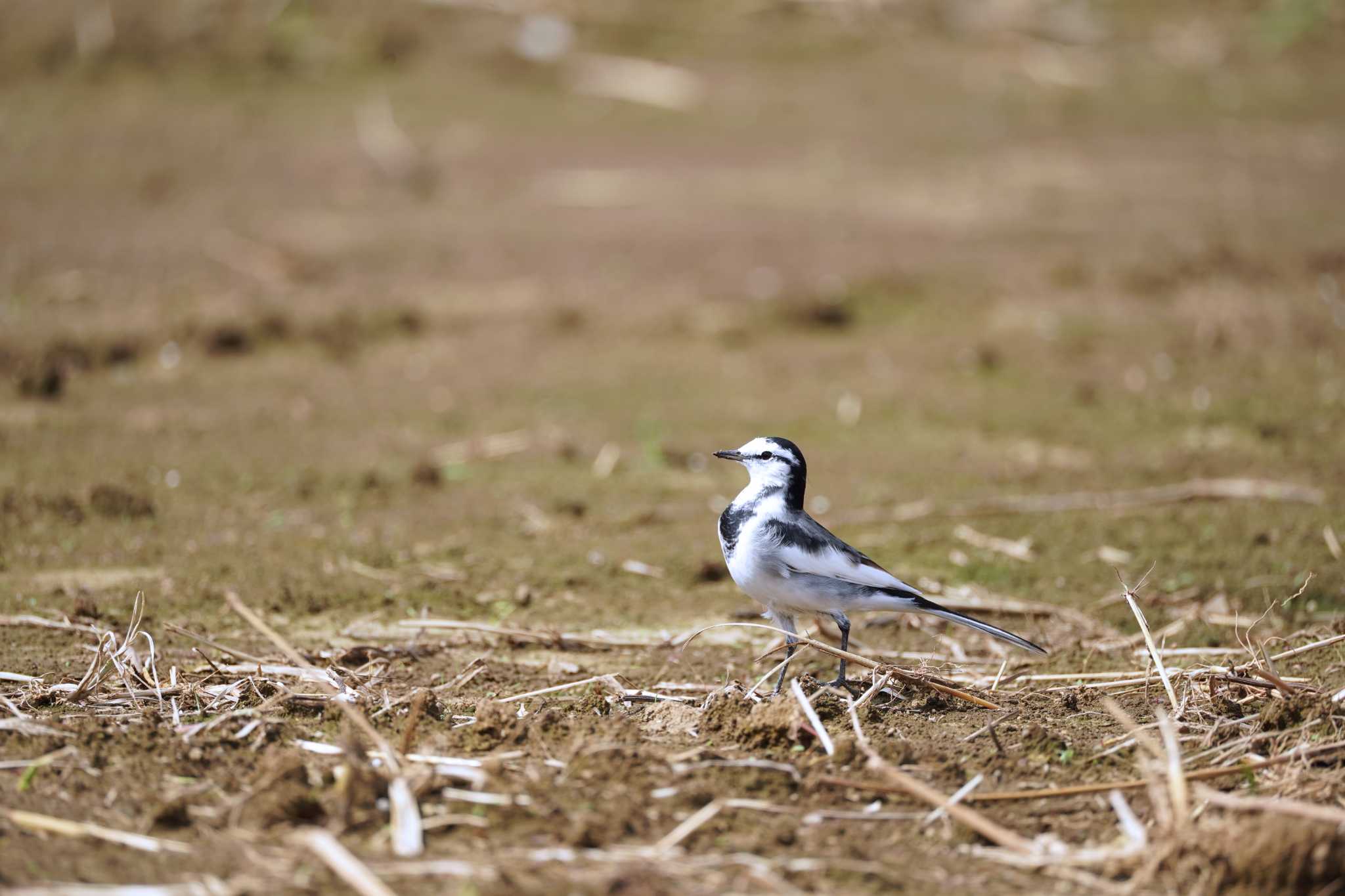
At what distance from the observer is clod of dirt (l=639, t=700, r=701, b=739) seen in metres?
4.41

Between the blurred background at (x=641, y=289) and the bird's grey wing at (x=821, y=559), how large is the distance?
52.6 inches

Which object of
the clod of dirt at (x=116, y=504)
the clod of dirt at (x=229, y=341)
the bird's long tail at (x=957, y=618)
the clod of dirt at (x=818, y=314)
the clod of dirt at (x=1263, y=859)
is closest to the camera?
the clod of dirt at (x=1263, y=859)

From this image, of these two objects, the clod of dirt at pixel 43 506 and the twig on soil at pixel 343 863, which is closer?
the twig on soil at pixel 343 863

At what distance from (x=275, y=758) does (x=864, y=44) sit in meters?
13.1

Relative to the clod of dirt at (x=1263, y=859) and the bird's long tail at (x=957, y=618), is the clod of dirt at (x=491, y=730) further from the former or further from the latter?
the clod of dirt at (x=1263, y=859)

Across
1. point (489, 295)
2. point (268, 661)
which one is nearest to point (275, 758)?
point (268, 661)

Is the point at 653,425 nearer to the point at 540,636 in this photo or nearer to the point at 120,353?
the point at 540,636

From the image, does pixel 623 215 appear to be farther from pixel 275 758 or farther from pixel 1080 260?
pixel 275 758

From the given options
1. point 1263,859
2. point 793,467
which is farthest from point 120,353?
point 1263,859

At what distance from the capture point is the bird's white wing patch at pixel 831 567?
472 cm

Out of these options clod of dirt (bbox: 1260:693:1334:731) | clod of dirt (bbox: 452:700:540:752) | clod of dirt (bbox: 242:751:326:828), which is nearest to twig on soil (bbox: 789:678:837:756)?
clod of dirt (bbox: 452:700:540:752)

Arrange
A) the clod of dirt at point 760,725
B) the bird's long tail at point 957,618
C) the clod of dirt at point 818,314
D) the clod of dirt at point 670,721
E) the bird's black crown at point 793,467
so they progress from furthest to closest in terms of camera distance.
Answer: the clod of dirt at point 818,314 → the bird's black crown at point 793,467 → the bird's long tail at point 957,618 → the clod of dirt at point 670,721 → the clod of dirt at point 760,725

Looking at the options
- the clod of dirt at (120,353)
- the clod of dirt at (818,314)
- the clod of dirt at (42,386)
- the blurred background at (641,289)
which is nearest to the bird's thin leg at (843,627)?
the blurred background at (641,289)

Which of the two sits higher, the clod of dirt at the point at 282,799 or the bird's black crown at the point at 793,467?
the bird's black crown at the point at 793,467
